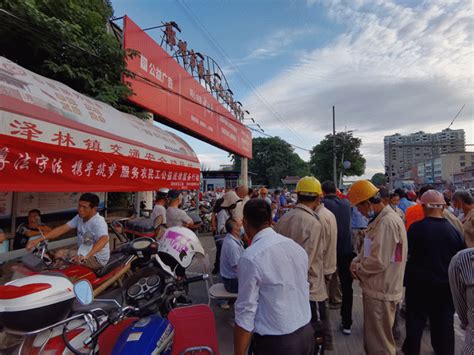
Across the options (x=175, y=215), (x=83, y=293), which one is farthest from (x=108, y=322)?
(x=175, y=215)

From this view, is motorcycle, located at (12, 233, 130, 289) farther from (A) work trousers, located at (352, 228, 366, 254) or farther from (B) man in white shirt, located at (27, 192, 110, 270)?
(A) work trousers, located at (352, 228, 366, 254)

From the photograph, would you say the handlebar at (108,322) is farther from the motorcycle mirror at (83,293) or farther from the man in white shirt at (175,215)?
the man in white shirt at (175,215)

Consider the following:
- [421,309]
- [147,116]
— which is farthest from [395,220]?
[147,116]

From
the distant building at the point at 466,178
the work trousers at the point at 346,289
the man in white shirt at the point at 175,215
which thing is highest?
the distant building at the point at 466,178

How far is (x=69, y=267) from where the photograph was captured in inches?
114

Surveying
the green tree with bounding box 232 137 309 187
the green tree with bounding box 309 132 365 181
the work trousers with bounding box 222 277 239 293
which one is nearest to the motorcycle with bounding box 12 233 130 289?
the work trousers with bounding box 222 277 239 293

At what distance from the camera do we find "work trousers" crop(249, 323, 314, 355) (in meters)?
1.50

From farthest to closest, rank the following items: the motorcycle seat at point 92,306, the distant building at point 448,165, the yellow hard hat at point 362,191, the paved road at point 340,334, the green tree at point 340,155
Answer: the distant building at point 448,165
the green tree at point 340,155
the paved road at point 340,334
the yellow hard hat at point 362,191
the motorcycle seat at point 92,306

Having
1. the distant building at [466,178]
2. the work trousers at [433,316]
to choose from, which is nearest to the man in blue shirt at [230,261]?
the work trousers at [433,316]

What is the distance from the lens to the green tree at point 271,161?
169 feet

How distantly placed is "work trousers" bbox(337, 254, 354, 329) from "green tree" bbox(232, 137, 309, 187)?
4704cm

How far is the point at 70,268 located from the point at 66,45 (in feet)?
14.1

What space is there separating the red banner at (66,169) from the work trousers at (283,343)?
257cm

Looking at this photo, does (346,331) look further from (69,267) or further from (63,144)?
(63,144)
